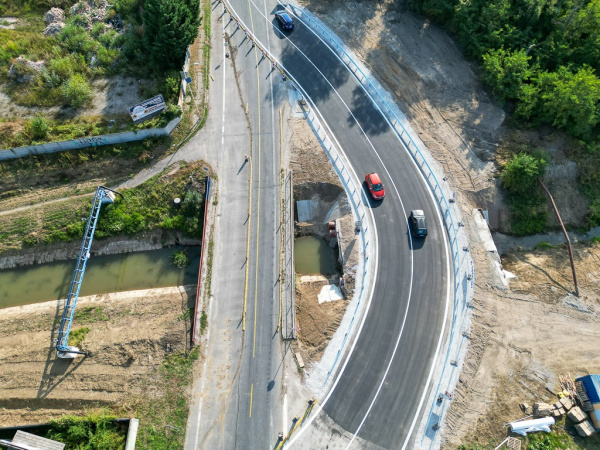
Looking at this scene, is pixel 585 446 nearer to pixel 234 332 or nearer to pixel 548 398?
pixel 548 398

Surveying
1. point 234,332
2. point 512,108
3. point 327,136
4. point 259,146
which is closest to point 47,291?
point 234,332

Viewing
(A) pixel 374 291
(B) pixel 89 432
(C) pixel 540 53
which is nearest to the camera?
(B) pixel 89 432

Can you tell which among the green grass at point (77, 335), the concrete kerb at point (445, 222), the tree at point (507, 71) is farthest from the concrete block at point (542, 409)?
the green grass at point (77, 335)

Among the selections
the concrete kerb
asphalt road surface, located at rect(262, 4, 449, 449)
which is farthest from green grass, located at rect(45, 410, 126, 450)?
the concrete kerb

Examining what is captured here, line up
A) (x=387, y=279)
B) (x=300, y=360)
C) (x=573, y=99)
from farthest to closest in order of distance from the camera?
(x=573, y=99) → (x=387, y=279) → (x=300, y=360)

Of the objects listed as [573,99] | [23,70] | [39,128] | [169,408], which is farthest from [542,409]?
[23,70]

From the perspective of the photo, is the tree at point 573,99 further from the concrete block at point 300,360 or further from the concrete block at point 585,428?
the concrete block at point 300,360

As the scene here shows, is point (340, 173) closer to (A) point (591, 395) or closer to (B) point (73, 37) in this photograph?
(A) point (591, 395)

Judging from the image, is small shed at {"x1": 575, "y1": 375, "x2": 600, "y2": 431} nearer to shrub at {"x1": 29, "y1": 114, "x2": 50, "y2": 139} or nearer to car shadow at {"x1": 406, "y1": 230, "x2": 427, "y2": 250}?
car shadow at {"x1": 406, "y1": 230, "x2": 427, "y2": 250}
